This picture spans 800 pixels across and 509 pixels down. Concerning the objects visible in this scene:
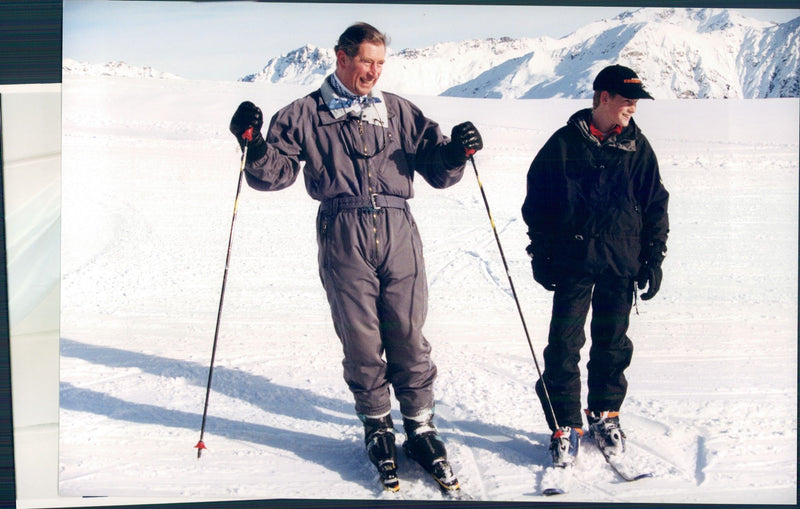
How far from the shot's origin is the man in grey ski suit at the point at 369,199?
3.30 metres

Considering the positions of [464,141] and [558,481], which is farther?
[558,481]

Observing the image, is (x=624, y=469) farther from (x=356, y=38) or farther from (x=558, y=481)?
(x=356, y=38)

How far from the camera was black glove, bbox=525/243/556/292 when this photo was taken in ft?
11.3

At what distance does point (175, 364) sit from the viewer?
13.0ft

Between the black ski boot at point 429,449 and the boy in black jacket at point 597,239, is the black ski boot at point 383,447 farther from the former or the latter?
the boy in black jacket at point 597,239

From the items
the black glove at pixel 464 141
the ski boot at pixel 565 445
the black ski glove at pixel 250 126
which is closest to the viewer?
the black ski glove at pixel 250 126

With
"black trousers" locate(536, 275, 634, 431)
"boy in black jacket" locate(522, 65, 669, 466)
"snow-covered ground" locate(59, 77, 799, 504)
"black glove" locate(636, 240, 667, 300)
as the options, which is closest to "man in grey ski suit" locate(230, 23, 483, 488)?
"snow-covered ground" locate(59, 77, 799, 504)

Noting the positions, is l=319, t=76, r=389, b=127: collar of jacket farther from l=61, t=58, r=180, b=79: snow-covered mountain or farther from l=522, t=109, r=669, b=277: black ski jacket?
l=61, t=58, r=180, b=79: snow-covered mountain

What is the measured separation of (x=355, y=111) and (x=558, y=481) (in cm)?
182

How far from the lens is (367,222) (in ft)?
10.8

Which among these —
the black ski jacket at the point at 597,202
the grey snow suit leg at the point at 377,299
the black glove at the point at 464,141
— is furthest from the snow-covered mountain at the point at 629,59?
the grey snow suit leg at the point at 377,299

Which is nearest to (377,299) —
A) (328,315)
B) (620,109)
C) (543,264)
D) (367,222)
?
(367,222)

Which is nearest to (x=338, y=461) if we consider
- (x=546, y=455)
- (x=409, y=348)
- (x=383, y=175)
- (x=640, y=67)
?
(x=409, y=348)

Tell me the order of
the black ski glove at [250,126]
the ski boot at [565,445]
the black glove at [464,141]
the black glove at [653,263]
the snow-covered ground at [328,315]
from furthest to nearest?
the snow-covered ground at [328,315]
the ski boot at [565,445]
the black glove at [653,263]
the black glove at [464,141]
the black ski glove at [250,126]
